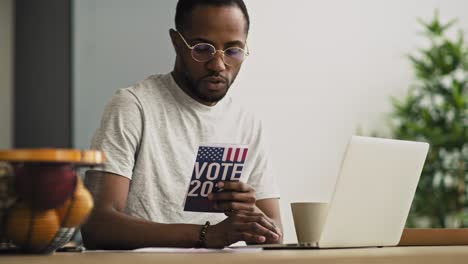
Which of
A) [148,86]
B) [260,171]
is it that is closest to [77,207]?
[148,86]

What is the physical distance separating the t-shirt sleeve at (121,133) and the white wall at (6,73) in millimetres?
1880

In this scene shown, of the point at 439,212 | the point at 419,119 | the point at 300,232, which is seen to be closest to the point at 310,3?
the point at 419,119

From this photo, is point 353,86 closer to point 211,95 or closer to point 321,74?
point 321,74

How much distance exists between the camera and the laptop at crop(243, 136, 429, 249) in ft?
5.06

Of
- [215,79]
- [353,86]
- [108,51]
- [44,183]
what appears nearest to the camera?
[44,183]

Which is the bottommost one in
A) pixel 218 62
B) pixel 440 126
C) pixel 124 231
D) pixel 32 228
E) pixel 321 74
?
pixel 440 126

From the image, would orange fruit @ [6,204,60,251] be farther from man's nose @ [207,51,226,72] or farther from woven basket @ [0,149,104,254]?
man's nose @ [207,51,226,72]

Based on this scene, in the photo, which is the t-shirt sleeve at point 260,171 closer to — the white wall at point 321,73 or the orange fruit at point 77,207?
the orange fruit at point 77,207

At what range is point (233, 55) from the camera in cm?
219

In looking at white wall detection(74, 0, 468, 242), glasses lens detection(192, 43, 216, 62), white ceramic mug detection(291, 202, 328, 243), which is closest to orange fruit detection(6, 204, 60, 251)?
white ceramic mug detection(291, 202, 328, 243)

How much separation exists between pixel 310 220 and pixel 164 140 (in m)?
0.69

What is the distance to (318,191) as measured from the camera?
4816mm

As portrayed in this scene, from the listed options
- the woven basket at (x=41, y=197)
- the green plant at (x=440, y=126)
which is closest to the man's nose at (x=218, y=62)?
the woven basket at (x=41, y=197)

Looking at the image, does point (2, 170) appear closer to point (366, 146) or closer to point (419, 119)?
point (366, 146)
